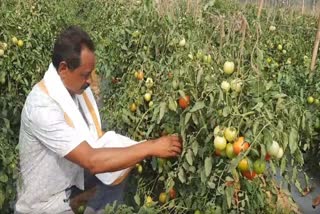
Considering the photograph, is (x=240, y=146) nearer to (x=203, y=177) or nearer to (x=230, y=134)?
(x=230, y=134)

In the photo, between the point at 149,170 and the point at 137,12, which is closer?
the point at 149,170

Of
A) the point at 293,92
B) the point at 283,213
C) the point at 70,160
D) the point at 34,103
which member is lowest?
the point at 283,213

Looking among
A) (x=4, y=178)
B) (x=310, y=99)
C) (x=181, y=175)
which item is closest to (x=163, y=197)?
(x=181, y=175)

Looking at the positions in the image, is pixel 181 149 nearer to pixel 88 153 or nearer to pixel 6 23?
pixel 88 153

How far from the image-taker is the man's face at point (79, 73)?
1.60 metres

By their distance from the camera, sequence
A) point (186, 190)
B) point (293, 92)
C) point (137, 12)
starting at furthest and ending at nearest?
1. point (293, 92)
2. point (137, 12)
3. point (186, 190)

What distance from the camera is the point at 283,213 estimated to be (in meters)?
2.53

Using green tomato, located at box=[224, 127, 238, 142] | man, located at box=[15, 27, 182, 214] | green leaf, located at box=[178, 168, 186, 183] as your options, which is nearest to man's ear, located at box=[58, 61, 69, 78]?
man, located at box=[15, 27, 182, 214]

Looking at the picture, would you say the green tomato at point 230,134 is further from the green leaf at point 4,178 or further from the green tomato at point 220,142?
the green leaf at point 4,178

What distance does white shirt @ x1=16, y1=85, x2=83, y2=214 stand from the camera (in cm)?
155

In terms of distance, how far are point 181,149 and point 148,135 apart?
0.21 metres

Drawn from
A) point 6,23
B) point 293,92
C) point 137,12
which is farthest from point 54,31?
point 293,92

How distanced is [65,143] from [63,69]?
27 cm

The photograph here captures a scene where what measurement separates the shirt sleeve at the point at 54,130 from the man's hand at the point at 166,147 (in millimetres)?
258
